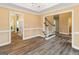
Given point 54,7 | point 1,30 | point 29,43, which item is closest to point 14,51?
point 29,43

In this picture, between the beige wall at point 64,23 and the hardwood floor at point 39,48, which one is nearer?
the hardwood floor at point 39,48

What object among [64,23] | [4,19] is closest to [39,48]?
[64,23]

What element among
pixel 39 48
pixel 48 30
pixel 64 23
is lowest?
pixel 39 48

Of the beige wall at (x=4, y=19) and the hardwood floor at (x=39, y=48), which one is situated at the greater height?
the beige wall at (x=4, y=19)

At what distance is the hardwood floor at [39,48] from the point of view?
1503mm

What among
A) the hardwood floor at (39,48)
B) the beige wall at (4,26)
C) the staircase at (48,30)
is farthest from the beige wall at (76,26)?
the beige wall at (4,26)

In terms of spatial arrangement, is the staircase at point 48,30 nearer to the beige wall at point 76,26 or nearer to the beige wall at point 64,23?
the beige wall at point 64,23

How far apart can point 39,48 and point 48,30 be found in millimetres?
470

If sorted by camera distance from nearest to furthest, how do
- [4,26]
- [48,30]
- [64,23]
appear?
[4,26] < [64,23] < [48,30]

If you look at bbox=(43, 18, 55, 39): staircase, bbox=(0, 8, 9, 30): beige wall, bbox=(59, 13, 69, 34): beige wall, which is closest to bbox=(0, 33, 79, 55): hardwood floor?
bbox=(43, 18, 55, 39): staircase

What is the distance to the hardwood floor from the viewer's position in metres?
1.50

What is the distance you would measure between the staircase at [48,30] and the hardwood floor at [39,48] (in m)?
0.10

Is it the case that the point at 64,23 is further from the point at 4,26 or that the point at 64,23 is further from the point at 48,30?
the point at 4,26

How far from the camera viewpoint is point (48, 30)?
5.93 feet
